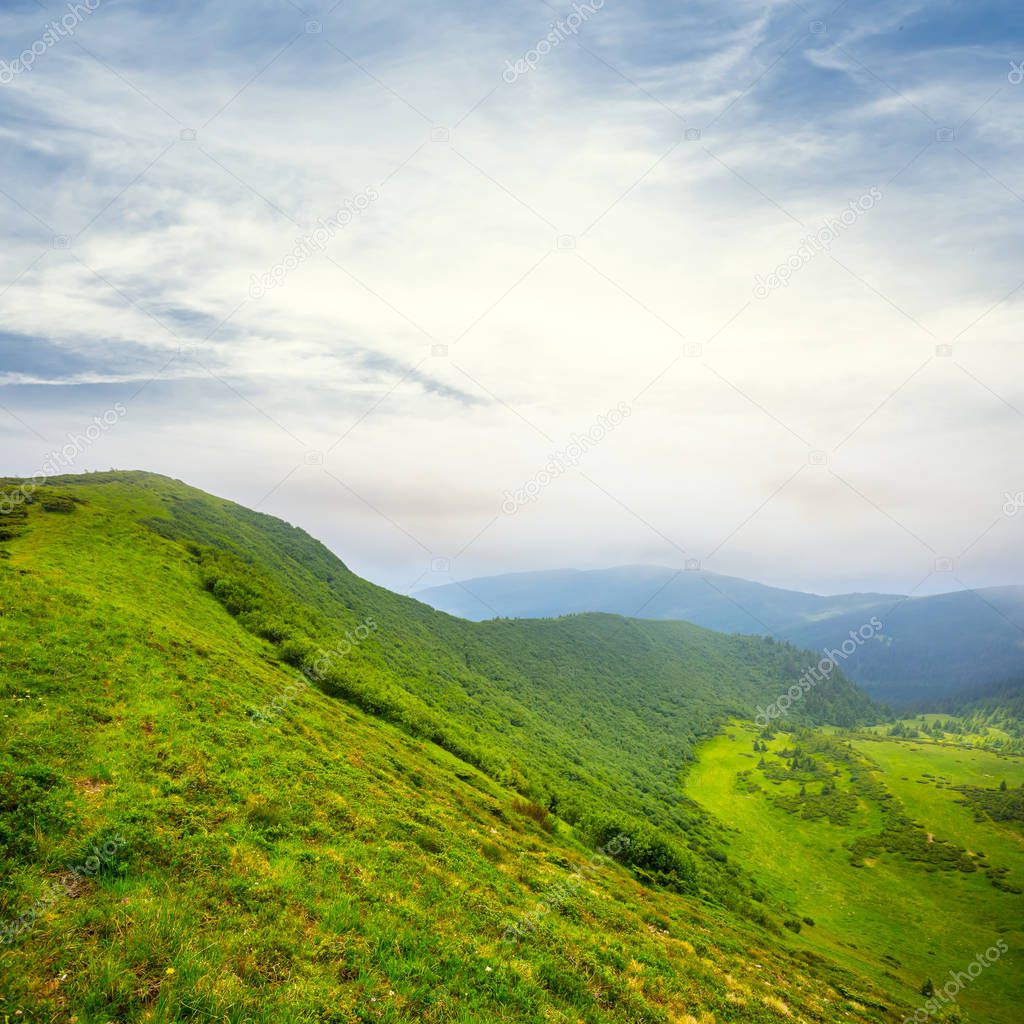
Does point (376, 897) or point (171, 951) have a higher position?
point (171, 951)

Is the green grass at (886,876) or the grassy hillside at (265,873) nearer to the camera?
the grassy hillside at (265,873)

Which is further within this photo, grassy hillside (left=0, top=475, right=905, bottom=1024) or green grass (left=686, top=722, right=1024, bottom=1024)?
green grass (left=686, top=722, right=1024, bottom=1024)

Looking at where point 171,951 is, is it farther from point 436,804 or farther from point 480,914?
point 436,804

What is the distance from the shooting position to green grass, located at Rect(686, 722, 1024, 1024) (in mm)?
65750

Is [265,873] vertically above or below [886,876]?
above

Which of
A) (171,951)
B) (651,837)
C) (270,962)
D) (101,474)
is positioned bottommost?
(651,837)

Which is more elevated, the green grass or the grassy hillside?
the grassy hillside

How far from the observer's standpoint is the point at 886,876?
347 ft

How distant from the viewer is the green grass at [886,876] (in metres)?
65.8

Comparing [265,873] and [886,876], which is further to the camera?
[886,876]

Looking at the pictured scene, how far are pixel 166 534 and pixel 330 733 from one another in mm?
71952

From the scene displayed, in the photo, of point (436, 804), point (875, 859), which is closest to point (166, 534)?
point (436, 804)

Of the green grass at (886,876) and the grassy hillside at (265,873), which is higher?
the grassy hillside at (265,873)

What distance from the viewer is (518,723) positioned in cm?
11656
